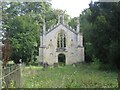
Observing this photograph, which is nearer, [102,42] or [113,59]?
[113,59]

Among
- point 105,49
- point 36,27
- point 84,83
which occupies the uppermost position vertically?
point 36,27

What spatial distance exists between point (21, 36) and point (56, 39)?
6.40ft

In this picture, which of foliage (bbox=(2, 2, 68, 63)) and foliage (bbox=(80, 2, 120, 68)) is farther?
foliage (bbox=(80, 2, 120, 68))

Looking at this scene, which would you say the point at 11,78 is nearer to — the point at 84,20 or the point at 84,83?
the point at 84,83

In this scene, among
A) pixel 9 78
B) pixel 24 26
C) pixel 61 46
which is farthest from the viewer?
pixel 61 46

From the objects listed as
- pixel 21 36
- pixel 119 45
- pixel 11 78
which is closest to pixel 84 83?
pixel 11 78

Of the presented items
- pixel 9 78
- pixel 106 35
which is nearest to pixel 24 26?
pixel 106 35

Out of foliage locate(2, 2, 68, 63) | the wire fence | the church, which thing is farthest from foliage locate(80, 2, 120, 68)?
the wire fence

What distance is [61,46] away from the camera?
5.77 m

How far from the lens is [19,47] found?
427 cm

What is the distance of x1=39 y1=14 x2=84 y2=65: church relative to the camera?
542cm

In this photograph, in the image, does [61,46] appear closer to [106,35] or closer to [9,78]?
[106,35]

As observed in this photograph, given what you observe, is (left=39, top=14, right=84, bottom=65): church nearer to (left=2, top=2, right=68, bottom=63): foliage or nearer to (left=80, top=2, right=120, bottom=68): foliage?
(left=80, top=2, right=120, bottom=68): foliage

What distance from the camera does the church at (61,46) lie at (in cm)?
542
